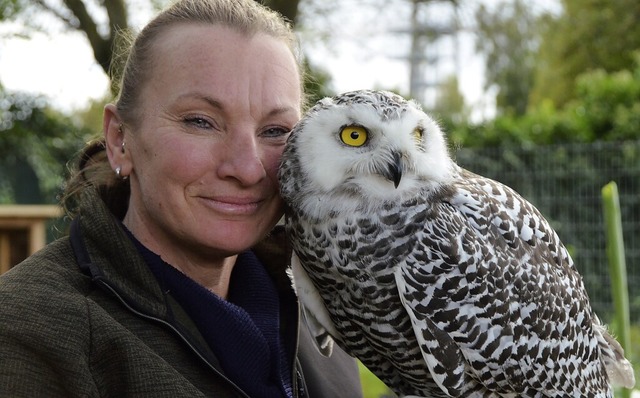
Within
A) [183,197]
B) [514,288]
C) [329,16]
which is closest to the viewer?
[183,197]

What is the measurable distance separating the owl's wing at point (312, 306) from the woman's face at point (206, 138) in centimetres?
30

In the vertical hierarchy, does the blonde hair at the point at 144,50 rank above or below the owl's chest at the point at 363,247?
above

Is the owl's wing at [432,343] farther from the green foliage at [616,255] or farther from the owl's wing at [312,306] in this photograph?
the green foliage at [616,255]

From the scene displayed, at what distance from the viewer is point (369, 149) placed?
2.14m

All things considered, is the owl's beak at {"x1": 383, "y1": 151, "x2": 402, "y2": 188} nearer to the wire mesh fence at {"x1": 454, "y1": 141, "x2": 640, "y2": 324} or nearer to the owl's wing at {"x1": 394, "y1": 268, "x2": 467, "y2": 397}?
the owl's wing at {"x1": 394, "y1": 268, "x2": 467, "y2": 397}

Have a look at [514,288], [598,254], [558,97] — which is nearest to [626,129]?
[598,254]

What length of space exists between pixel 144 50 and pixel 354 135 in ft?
1.95

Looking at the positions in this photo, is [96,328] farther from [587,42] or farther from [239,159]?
[587,42]

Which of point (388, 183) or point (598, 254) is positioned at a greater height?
point (388, 183)

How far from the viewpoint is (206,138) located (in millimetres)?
1899

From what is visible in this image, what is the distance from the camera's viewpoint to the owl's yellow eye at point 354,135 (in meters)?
2.14

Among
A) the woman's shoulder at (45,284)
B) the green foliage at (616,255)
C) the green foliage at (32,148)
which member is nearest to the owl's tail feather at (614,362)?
the green foliage at (616,255)

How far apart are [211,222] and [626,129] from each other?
794cm

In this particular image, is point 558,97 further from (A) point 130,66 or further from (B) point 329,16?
(A) point 130,66
